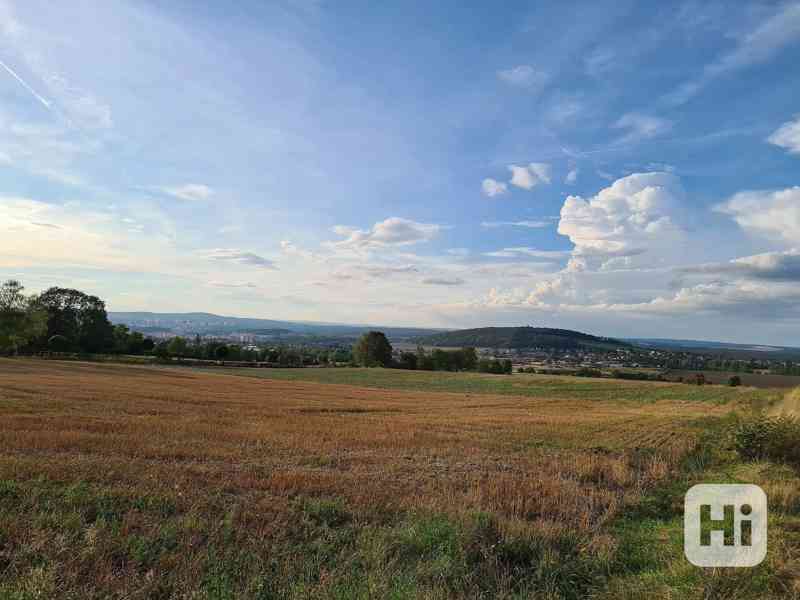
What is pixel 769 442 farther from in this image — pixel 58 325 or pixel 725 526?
pixel 58 325

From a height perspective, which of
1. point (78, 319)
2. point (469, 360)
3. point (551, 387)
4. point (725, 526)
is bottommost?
point (469, 360)

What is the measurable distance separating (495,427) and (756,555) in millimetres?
16036

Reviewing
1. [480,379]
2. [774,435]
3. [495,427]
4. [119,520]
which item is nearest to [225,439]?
[119,520]

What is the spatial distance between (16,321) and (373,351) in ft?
245

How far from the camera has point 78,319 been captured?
10775 cm

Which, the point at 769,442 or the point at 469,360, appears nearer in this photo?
the point at 769,442

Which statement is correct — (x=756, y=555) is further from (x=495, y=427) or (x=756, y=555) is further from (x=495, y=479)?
(x=495, y=427)

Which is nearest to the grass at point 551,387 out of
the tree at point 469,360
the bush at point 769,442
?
the bush at point 769,442

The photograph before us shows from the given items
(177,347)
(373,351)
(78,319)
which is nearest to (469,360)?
(373,351)

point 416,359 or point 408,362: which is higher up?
point 416,359

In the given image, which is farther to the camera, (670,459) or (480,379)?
(480,379)

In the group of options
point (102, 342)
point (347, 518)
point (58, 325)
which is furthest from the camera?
point (102, 342)

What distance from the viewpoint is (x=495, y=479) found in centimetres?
1132

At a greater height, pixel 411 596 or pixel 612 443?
pixel 411 596
